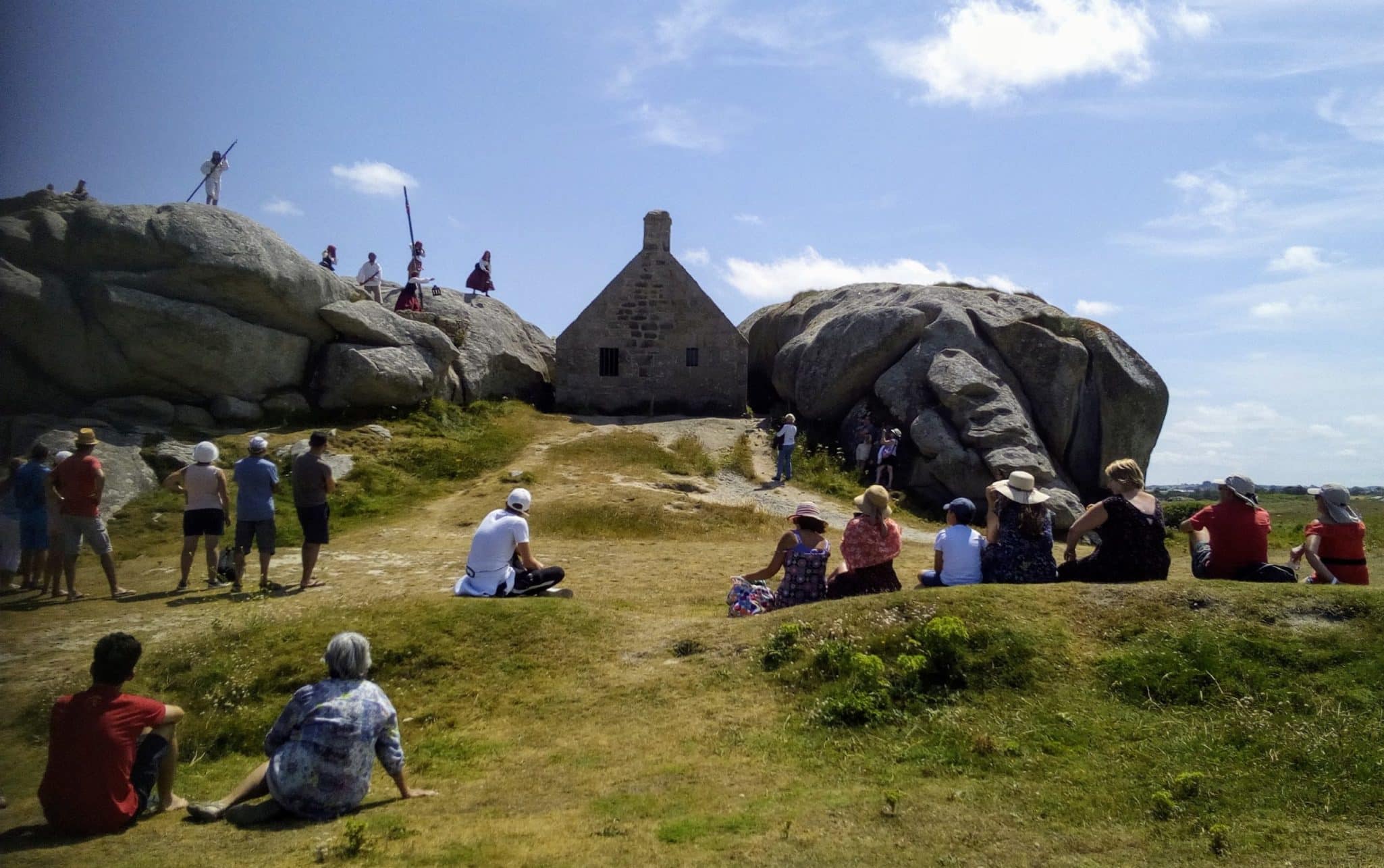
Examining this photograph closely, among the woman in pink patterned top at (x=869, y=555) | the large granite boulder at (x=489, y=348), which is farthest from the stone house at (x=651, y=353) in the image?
the woman in pink patterned top at (x=869, y=555)

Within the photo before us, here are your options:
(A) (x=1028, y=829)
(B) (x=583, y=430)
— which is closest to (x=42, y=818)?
(A) (x=1028, y=829)

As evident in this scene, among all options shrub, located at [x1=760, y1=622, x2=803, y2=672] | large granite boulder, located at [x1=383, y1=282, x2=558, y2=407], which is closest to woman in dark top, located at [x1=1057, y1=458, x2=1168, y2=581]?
shrub, located at [x1=760, y1=622, x2=803, y2=672]

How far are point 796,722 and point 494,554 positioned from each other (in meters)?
4.72

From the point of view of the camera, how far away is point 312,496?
1317 centimetres

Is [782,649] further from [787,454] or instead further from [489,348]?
[489,348]

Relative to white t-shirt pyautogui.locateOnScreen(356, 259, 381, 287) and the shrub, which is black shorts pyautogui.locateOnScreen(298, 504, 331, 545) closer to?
the shrub

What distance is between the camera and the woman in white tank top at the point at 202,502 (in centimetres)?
1313

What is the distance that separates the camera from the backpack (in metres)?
13.6

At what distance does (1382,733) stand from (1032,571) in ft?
11.9

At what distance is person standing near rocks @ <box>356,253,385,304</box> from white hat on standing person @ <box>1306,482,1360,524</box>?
87.3 ft

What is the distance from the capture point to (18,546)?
1284 centimetres

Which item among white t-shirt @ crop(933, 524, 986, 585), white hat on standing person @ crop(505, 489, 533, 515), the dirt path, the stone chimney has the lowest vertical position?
the dirt path

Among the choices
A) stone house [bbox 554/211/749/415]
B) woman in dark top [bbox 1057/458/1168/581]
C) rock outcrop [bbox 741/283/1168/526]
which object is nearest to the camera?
woman in dark top [bbox 1057/458/1168/581]

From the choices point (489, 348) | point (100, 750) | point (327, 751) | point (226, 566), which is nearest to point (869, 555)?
point (327, 751)
